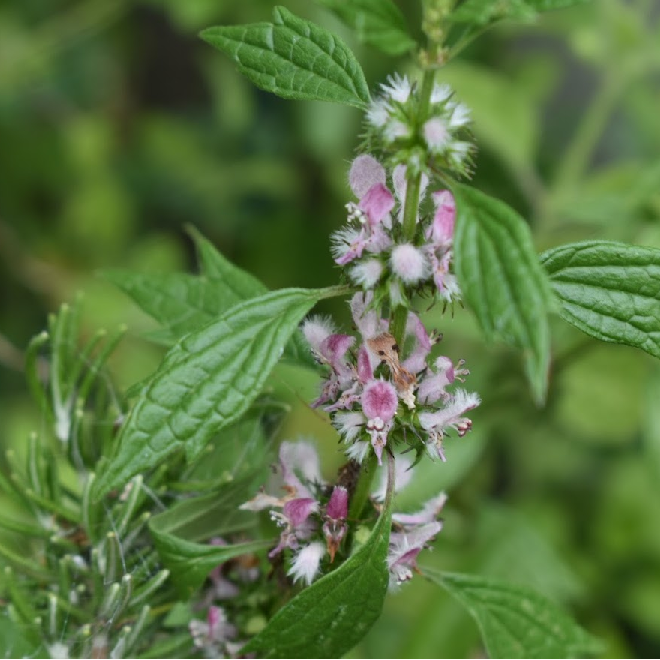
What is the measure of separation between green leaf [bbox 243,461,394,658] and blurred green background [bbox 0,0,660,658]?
0.47 metres

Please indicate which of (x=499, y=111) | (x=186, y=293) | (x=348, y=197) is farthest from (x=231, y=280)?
(x=348, y=197)

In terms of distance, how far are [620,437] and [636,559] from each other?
1.04 ft

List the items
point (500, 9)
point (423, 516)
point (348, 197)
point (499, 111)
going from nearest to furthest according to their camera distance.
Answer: point (500, 9), point (423, 516), point (499, 111), point (348, 197)

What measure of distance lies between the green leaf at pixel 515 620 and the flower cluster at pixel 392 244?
0.29 meters

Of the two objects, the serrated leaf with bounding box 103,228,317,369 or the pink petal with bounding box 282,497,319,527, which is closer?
the pink petal with bounding box 282,497,319,527

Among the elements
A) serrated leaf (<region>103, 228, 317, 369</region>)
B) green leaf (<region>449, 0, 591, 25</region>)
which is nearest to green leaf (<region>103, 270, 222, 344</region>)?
serrated leaf (<region>103, 228, 317, 369</region>)

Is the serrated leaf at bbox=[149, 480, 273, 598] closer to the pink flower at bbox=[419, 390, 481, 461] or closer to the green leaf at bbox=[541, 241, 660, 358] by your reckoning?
the pink flower at bbox=[419, 390, 481, 461]

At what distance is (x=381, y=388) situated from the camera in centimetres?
61

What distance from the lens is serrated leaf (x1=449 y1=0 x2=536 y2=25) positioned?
1.62ft

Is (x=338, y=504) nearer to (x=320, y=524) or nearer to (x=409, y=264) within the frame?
(x=320, y=524)

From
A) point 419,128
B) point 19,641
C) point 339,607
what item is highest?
point 419,128

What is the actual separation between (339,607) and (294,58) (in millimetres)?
373

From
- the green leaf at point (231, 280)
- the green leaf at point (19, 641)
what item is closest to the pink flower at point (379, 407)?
the green leaf at point (231, 280)

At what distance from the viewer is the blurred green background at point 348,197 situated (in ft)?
4.50
